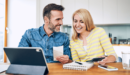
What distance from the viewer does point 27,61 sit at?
2.50 ft

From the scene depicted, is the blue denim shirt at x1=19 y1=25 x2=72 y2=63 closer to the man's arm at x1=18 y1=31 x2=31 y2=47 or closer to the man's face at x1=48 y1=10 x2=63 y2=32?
the man's arm at x1=18 y1=31 x2=31 y2=47

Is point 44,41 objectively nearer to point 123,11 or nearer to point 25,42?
point 25,42

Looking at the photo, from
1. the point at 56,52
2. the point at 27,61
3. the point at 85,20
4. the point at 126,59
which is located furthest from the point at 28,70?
the point at 85,20

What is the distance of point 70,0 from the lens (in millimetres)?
3281

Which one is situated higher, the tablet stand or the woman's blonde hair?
the woman's blonde hair

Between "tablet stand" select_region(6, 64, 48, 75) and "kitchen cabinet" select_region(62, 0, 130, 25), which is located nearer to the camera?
"tablet stand" select_region(6, 64, 48, 75)

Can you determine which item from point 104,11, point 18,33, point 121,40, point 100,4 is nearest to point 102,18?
point 104,11

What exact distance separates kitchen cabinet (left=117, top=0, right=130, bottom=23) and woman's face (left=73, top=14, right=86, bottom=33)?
2.09m

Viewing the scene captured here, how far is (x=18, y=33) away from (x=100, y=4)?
2479 mm

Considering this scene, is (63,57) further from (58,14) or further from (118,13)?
(118,13)

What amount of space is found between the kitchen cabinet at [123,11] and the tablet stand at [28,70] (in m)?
3.18

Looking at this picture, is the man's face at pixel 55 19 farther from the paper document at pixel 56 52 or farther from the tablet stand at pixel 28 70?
the tablet stand at pixel 28 70

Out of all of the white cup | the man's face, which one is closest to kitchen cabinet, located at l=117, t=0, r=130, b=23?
the man's face

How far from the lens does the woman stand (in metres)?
1.50
